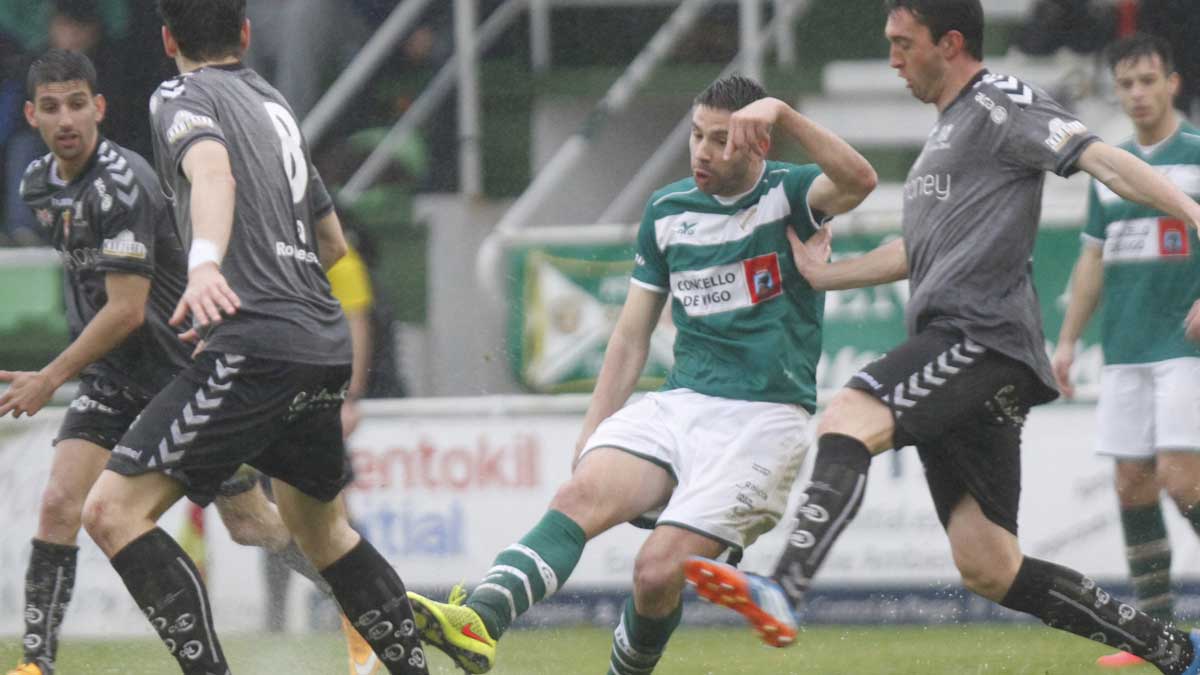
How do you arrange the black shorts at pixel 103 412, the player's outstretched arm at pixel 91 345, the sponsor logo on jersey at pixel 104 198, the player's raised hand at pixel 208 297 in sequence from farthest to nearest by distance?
the black shorts at pixel 103 412, the sponsor logo on jersey at pixel 104 198, the player's outstretched arm at pixel 91 345, the player's raised hand at pixel 208 297

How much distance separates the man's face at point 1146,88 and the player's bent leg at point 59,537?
4.06 metres

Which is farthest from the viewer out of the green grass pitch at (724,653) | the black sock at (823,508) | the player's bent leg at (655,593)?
the green grass pitch at (724,653)

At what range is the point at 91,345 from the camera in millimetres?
5934

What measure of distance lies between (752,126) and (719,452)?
40.1 inches

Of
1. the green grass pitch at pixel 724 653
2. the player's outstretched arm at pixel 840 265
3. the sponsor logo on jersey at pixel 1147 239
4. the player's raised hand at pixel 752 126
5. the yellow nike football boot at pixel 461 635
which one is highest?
the player's raised hand at pixel 752 126

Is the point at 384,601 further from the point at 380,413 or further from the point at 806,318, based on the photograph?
the point at 380,413

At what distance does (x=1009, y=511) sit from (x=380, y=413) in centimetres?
412

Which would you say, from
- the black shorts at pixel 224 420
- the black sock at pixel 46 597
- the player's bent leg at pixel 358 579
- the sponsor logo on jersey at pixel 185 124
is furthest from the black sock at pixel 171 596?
the black sock at pixel 46 597

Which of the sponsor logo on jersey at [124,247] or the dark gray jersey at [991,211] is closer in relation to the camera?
the dark gray jersey at [991,211]

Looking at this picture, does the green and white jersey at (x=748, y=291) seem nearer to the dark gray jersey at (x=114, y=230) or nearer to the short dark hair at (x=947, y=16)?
the short dark hair at (x=947, y=16)

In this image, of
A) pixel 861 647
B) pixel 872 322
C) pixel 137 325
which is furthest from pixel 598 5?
pixel 137 325

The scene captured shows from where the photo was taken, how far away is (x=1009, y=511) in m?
5.56

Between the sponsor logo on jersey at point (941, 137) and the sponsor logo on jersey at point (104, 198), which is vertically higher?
the sponsor logo on jersey at point (941, 137)

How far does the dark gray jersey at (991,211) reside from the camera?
5.26m
